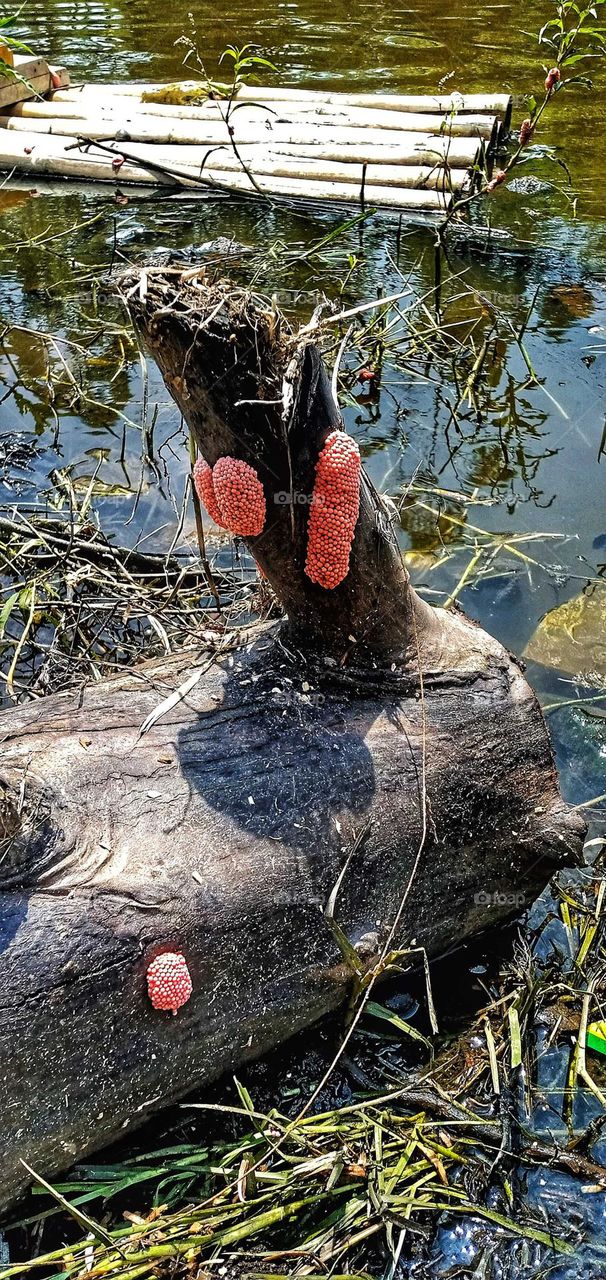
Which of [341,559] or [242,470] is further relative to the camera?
[341,559]

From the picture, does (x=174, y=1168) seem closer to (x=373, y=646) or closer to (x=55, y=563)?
(x=373, y=646)

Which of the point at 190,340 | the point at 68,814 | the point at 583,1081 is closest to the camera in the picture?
the point at 190,340

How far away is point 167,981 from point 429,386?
4.72 metres

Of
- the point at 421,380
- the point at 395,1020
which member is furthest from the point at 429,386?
the point at 395,1020

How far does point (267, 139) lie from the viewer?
29.5 ft

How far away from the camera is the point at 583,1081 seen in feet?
9.92

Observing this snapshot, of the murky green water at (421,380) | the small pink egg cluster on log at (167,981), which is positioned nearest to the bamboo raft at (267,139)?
the murky green water at (421,380)

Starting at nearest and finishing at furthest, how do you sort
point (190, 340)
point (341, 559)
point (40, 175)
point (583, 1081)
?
1. point (190, 340)
2. point (341, 559)
3. point (583, 1081)
4. point (40, 175)

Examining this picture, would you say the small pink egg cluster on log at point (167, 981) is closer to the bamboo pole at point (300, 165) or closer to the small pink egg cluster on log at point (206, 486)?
the small pink egg cluster on log at point (206, 486)

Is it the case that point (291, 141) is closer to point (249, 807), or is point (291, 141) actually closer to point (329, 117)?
point (329, 117)

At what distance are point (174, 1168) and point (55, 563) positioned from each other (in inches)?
110

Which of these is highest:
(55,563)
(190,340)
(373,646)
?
(190,340)

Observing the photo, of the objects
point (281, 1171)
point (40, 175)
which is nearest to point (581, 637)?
point (281, 1171)

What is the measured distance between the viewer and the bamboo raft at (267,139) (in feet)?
27.5
